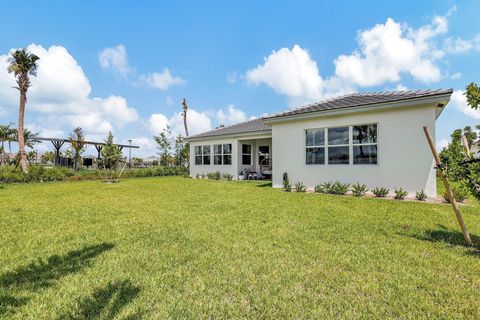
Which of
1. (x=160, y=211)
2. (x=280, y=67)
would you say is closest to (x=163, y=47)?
(x=280, y=67)

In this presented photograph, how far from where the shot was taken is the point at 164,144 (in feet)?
97.6

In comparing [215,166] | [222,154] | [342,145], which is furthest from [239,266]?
[215,166]

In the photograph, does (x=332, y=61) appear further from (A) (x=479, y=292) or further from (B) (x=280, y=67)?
(A) (x=479, y=292)

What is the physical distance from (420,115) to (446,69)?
4.87 metres

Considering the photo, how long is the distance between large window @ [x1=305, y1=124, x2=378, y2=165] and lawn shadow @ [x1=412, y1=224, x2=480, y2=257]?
16.7 feet

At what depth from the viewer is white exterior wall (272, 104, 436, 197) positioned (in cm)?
891

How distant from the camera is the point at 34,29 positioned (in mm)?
12477

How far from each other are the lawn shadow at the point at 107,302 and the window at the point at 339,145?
31.9 feet

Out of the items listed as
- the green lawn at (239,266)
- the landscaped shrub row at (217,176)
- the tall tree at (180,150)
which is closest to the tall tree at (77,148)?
the tall tree at (180,150)

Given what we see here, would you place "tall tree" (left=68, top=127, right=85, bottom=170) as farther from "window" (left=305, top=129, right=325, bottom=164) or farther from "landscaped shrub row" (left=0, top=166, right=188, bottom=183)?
"window" (left=305, top=129, right=325, bottom=164)

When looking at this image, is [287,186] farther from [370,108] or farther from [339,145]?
[370,108]

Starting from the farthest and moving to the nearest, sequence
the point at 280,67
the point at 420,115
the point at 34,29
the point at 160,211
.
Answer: the point at 280,67, the point at 34,29, the point at 420,115, the point at 160,211

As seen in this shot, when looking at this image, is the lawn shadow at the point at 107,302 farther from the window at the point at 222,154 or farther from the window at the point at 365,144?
the window at the point at 222,154

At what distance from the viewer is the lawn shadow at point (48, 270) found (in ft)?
10.0
